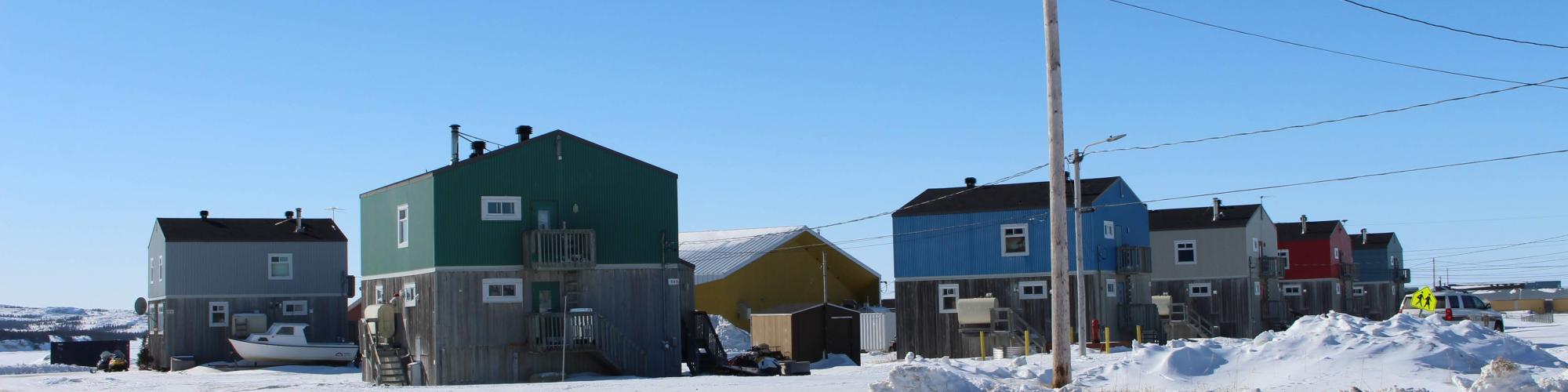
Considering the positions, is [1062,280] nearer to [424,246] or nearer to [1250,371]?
[1250,371]

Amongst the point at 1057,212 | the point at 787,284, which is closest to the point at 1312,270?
the point at 787,284

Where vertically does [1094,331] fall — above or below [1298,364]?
below

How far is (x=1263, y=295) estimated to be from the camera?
197 ft

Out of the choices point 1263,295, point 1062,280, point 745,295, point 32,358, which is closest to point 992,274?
point 745,295

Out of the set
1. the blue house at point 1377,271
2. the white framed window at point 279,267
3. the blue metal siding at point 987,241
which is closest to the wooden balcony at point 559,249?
the blue metal siding at point 987,241

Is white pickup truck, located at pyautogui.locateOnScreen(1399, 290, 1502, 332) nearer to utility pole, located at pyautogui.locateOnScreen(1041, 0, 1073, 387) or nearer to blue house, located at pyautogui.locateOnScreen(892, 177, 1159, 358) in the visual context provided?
blue house, located at pyautogui.locateOnScreen(892, 177, 1159, 358)

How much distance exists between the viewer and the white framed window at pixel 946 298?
45781mm

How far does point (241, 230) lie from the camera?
54.2m

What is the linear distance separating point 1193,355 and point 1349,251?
52.5 m

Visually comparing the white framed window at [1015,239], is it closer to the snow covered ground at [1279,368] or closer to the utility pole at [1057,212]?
the snow covered ground at [1279,368]

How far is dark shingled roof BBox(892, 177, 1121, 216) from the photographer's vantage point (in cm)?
4491

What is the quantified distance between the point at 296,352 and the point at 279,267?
594 cm

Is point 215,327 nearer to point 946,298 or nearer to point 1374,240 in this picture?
point 946,298

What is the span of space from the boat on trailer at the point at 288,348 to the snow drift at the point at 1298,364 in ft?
99.1
